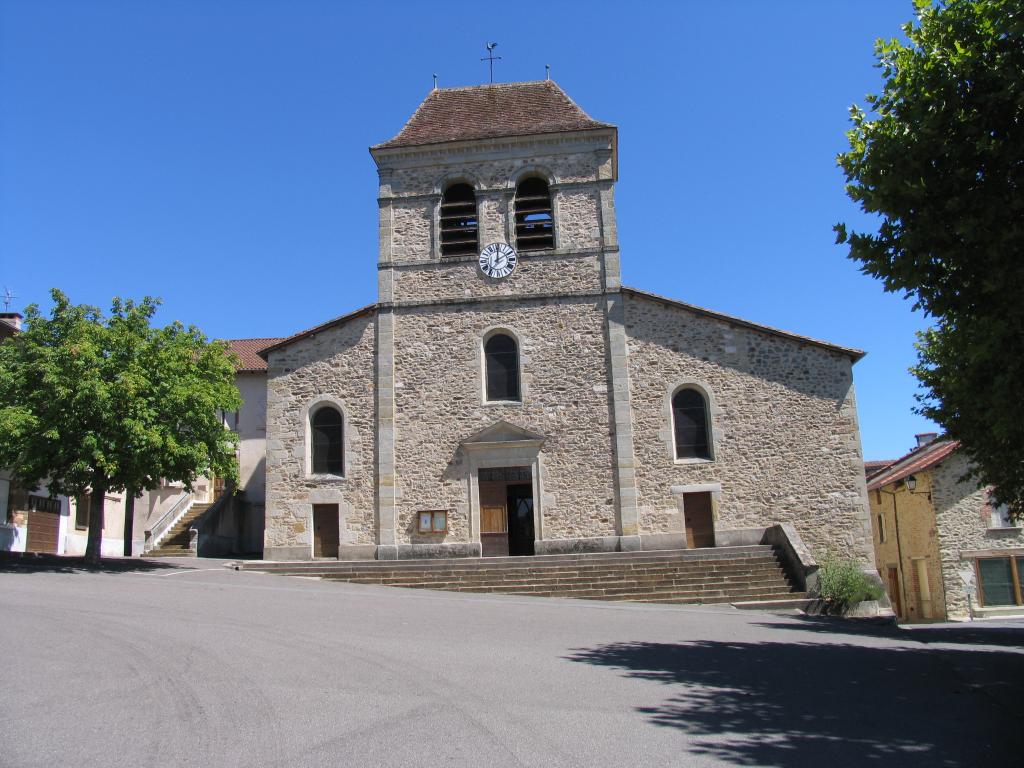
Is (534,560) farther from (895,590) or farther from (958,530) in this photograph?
(895,590)

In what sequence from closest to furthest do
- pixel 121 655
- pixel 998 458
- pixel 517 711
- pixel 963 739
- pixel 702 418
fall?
1. pixel 963 739
2. pixel 517 711
3. pixel 121 655
4. pixel 998 458
5. pixel 702 418

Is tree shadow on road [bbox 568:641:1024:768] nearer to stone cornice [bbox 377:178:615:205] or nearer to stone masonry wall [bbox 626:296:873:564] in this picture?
stone masonry wall [bbox 626:296:873:564]

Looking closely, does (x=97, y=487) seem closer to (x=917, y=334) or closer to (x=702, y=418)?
(x=702, y=418)

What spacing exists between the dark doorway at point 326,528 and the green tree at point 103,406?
10.6 feet

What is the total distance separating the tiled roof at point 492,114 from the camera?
23.0 meters

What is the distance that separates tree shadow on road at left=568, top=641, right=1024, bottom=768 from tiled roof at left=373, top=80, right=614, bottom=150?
638 inches

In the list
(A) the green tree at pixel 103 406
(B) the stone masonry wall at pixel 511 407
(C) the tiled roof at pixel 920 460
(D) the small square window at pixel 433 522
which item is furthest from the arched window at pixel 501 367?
(C) the tiled roof at pixel 920 460

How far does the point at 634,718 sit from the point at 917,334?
1179 cm

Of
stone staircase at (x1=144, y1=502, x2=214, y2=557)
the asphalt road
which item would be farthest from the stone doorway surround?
stone staircase at (x1=144, y1=502, x2=214, y2=557)

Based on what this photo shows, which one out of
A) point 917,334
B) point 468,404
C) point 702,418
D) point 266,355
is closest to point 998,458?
point 917,334

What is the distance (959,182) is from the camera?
7.75 meters

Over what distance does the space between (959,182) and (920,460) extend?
21451 mm

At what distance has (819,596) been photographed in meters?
16.5

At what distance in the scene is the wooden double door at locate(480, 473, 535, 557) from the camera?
68.7ft
